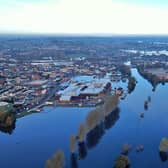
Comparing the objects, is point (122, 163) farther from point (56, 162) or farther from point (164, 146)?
point (164, 146)

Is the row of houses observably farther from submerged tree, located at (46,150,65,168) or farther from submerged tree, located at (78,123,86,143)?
submerged tree, located at (46,150,65,168)

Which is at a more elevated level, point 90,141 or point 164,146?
point 164,146

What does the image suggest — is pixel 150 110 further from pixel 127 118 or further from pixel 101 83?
pixel 101 83

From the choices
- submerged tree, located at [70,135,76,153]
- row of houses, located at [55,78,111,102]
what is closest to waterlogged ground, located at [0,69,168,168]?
submerged tree, located at [70,135,76,153]

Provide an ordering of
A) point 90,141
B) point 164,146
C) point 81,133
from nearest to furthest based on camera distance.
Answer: point 164,146 → point 81,133 → point 90,141

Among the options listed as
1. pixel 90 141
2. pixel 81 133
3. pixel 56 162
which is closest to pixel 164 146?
pixel 90 141

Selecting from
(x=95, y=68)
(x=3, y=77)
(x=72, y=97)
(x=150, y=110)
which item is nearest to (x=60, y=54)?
(x=95, y=68)

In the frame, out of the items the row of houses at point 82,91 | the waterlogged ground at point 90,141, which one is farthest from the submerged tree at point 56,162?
the row of houses at point 82,91

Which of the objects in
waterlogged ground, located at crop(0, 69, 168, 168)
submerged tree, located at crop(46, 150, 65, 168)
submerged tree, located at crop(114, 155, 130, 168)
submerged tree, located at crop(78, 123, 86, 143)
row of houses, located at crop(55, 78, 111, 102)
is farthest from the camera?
row of houses, located at crop(55, 78, 111, 102)
